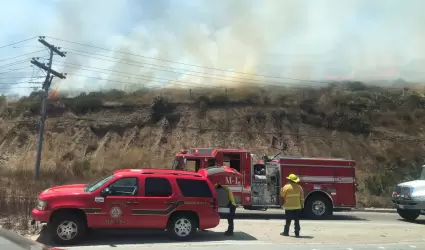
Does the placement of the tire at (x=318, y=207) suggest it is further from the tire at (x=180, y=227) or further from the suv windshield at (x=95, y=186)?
the suv windshield at (x=95, y=186)

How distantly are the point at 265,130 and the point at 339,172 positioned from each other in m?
27.4

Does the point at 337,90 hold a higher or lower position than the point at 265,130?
higher

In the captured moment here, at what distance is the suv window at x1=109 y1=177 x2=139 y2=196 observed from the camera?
937 cm

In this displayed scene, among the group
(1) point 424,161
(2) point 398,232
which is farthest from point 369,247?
(1) point 424,161

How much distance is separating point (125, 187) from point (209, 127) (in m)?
34.2

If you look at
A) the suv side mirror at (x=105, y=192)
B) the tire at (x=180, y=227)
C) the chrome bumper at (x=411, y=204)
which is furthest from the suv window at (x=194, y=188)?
the chrome bumper at (x=411, y=204)

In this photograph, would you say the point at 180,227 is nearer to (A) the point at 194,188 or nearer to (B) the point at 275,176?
(A) the point at 194,188

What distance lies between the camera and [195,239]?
10.0 meters

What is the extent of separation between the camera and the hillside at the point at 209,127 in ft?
134

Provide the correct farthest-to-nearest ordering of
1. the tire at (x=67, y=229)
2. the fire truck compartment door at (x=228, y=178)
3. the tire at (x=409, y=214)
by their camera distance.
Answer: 1. the tire at (x=409, y=214)
2. the fire truck compartment door at (x=228, y=178)
3. the tire at (x=67, y=229)

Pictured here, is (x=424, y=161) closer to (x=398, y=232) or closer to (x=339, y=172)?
(x=339, y=172)

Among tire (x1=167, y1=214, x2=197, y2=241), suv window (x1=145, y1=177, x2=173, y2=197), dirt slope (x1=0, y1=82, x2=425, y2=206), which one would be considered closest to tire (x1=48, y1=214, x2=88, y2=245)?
suv window (x1=145, y1=177, x2=173, y2=197)

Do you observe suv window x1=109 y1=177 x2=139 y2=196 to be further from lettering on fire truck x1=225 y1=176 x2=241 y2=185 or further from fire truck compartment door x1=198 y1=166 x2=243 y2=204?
lettering on fire truck x1=225 y1=176 x2=241 y2=185

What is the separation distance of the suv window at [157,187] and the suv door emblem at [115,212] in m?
0.71
